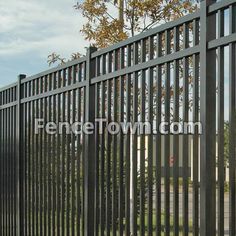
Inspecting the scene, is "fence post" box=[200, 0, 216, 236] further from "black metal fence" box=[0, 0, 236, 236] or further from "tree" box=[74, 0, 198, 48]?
"tree" box=[74, 0, 198, 48]

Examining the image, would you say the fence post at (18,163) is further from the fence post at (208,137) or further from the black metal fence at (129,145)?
the fence post at (208,137)

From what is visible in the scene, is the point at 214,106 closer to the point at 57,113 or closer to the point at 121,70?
the point at 121,70

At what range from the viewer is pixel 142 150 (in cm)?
421

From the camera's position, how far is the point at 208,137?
3.48 meters

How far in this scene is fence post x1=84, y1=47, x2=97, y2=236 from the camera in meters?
4.97

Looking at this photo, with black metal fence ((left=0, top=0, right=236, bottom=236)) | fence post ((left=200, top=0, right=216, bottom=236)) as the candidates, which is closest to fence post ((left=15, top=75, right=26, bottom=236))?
black metal fence ((left=0, top=0, right=236, bottom=236))

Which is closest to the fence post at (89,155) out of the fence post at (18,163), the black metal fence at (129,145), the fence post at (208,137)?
the black metal fence at (129,145)

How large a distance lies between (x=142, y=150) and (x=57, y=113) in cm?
193

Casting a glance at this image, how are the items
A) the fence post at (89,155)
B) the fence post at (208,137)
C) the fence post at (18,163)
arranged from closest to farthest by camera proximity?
the fence post at (208,137)
the fence post at (89,155)
the fence post at (18,163)

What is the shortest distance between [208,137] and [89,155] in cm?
178

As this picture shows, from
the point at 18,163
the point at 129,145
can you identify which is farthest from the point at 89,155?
the point at 18,163

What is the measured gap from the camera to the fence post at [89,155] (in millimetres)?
4969

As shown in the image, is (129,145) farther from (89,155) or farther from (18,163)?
(18,163)

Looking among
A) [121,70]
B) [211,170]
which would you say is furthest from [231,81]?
[121,70]
